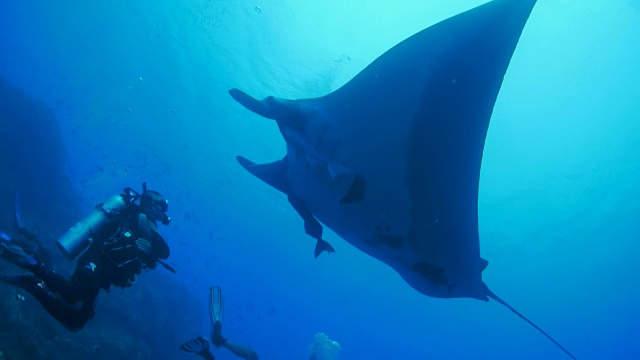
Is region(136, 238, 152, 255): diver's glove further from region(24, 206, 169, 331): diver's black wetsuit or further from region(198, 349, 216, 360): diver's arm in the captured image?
region(198, 349, 216, 360): diver's arm

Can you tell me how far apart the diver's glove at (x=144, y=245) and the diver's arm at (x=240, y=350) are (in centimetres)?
330

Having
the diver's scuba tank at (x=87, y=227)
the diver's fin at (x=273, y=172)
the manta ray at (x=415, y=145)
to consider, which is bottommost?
the diver's scuba tank at (x=87, y=227)

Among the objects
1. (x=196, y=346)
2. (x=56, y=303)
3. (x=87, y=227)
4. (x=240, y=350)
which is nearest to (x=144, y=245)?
(x=87, y=227)

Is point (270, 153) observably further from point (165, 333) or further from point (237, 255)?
point (237, 255)

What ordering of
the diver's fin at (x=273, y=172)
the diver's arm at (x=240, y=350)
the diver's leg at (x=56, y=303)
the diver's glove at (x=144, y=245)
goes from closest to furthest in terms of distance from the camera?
1. the diver's leg at (x=56, y=303)
2. the diver's fin at (x=273, y=172)
3. the diver's glove at (x=144, y=245)
4. the diver's arm at (x=240, y=350)

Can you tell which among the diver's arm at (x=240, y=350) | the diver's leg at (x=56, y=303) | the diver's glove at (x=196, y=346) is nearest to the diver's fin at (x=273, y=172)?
the diver's leg at (x=56, y=303)

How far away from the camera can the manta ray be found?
281 centimetres

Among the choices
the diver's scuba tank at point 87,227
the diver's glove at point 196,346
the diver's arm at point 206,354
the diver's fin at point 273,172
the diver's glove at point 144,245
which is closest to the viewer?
the diver's fin at point 273,172

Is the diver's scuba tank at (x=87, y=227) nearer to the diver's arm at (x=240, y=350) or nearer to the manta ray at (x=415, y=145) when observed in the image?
the manta ray at (x=415, y=145)

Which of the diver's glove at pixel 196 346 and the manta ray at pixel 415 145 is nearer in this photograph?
the manta ray at pixel 415 145

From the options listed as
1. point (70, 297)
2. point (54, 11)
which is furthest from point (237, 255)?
point (70, 297)

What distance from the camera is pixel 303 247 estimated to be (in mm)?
48562

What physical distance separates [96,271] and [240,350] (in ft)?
12.6

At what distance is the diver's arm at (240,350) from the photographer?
23.2 ft
